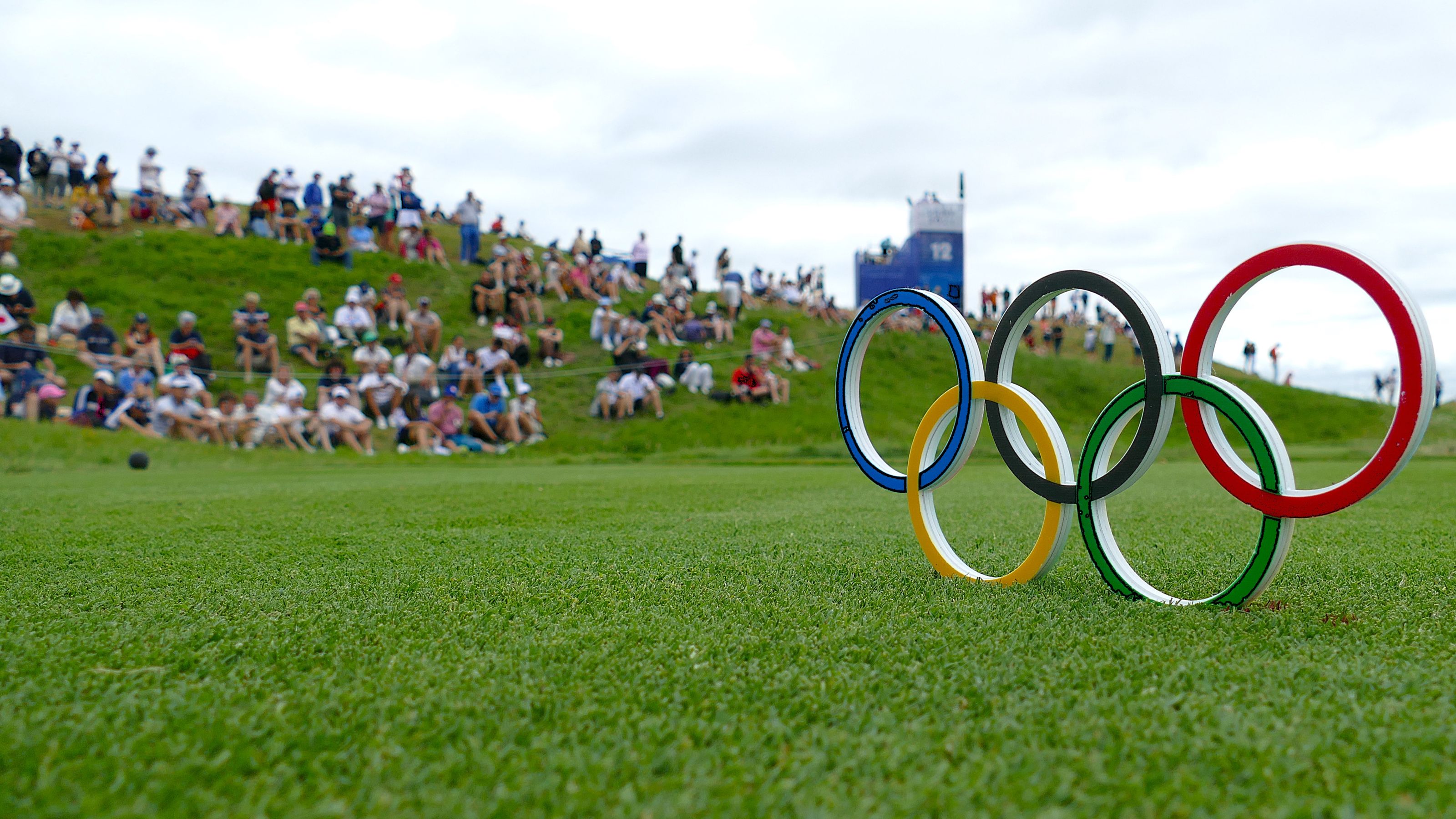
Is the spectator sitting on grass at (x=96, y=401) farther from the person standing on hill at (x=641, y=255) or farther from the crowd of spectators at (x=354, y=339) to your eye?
the person standing on hill at (x=641, y=255)

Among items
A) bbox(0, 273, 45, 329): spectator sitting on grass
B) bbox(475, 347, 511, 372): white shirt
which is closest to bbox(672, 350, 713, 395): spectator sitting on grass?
bbox(475, 347, 511, 372): white shirt

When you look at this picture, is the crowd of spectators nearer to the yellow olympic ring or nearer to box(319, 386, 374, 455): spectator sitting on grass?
box(319, 386, 374, 455): spectator sitting on grass

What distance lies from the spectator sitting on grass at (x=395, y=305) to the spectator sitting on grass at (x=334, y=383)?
3.00m

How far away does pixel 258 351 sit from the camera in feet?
53.1

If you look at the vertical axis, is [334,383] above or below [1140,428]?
above

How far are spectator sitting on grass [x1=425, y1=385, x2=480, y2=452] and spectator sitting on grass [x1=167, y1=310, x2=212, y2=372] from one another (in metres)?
3.94

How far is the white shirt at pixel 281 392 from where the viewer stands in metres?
14.4

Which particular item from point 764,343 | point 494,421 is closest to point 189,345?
point 494,421

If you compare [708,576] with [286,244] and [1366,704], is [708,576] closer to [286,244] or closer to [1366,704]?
[1366,704]

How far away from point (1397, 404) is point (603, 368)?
1650 cm

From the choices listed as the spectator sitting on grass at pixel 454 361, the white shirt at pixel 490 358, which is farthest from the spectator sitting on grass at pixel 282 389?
the white shirt at pixel 490 358

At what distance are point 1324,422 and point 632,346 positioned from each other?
1853 cm

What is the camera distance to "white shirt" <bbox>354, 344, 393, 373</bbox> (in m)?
15.6

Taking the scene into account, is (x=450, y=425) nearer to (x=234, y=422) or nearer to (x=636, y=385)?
(x=234, y=422)
